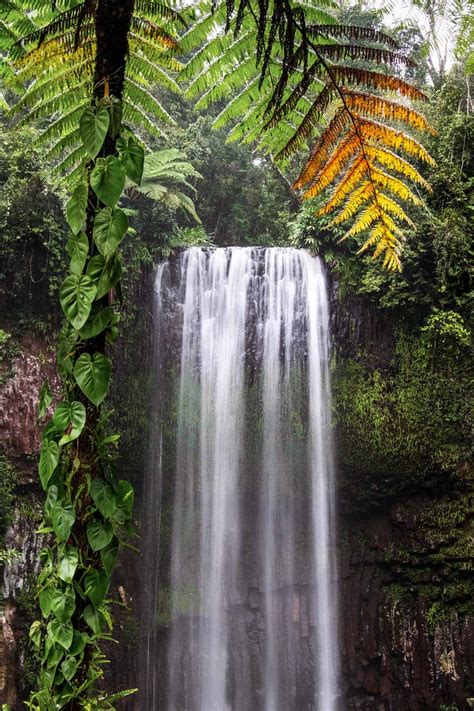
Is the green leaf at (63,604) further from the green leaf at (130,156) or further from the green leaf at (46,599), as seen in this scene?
the green leaf at (130,156)

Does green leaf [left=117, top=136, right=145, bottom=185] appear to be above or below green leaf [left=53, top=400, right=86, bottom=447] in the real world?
above

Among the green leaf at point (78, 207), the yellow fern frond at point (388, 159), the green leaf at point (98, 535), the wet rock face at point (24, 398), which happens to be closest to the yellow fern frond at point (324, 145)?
the yellow fern frond at point (388, 159)

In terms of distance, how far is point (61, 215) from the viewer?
8.05m

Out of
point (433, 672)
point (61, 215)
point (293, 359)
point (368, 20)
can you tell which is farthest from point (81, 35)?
point (368, 20)

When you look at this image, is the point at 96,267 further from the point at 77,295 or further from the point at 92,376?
the point at 92,376

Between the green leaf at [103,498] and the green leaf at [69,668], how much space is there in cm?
32

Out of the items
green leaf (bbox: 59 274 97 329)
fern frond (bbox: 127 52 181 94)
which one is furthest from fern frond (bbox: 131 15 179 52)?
green leaf (bbox: 59 274 97 329)

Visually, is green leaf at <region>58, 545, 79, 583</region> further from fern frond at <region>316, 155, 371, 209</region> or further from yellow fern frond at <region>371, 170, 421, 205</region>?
yellow fern frond at <region>371, 170, 421, 205</region>

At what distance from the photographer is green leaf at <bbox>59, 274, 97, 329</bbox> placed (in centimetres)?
136

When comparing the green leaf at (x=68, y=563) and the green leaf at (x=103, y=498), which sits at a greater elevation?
the green leaf at (x=103, y=498)

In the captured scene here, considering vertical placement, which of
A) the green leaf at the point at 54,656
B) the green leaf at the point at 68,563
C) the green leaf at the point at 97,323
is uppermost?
the green leaf at the point at 97,323

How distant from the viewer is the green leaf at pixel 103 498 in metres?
1.35

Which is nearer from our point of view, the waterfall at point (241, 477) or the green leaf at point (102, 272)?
the green leaf at point (102, 272)

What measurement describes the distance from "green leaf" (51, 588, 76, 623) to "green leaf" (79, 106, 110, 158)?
102cm
